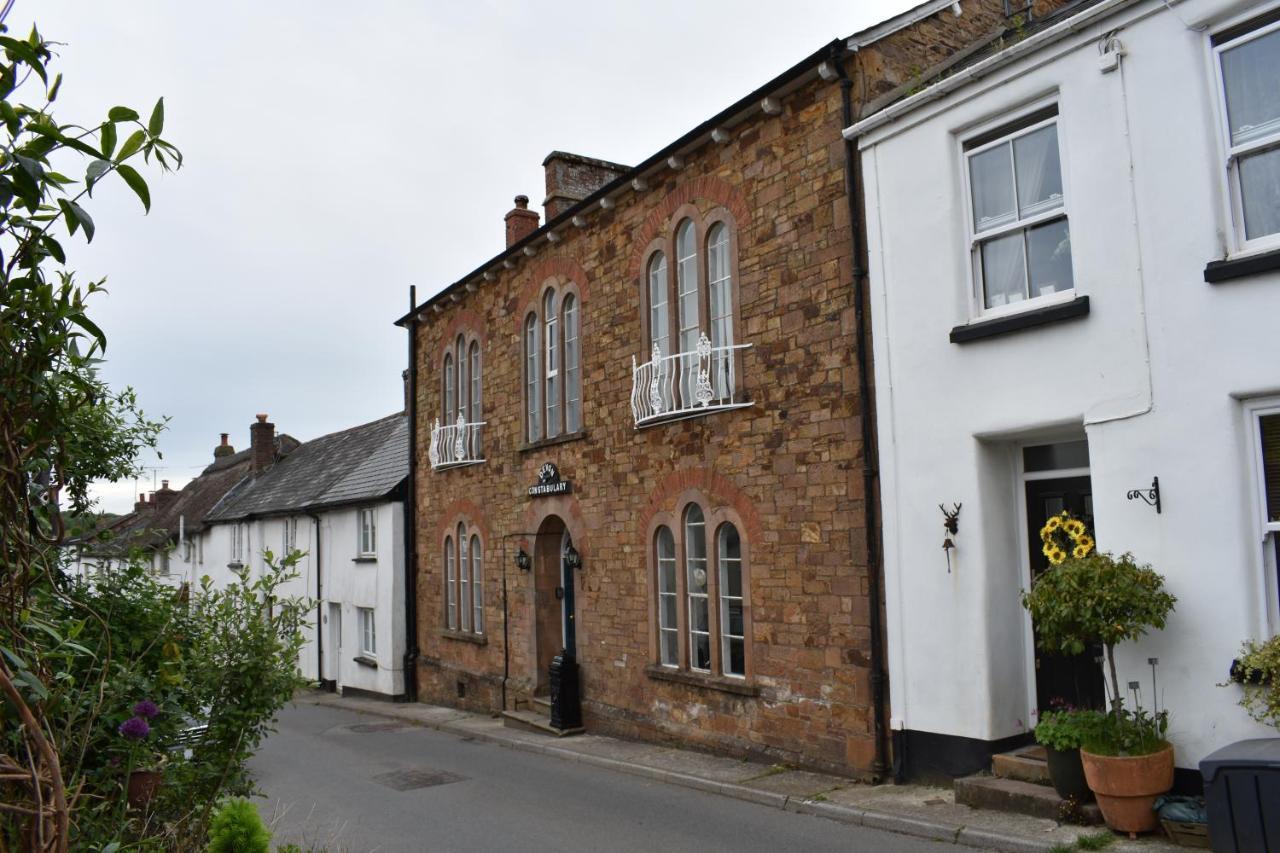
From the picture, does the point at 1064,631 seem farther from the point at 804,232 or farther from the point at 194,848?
the point at 194,848

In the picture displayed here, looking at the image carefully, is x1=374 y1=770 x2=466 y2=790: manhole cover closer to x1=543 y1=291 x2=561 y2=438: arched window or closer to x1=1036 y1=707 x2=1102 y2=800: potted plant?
x1=543 y1=291 x2=561 y2=438: arched window

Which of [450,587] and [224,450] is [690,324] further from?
[224,450]

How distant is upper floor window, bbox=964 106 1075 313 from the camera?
880 centimetres

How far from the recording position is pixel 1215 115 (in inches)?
296

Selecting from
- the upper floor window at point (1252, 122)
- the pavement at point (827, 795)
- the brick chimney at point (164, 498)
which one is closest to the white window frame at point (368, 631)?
the pavement at point (827, 795)

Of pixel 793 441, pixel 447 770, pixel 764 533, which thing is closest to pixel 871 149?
pixel 793 441

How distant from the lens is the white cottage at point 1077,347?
7297mm

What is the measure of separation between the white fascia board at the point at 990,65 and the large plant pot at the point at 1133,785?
570cm

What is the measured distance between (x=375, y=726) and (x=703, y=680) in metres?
9.32

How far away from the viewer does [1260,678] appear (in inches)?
274

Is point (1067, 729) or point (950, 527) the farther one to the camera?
point (950, 527)

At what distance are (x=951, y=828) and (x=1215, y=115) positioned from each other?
5.85 m

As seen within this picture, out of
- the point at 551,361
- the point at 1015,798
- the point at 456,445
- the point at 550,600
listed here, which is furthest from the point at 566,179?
the point at 1015,798

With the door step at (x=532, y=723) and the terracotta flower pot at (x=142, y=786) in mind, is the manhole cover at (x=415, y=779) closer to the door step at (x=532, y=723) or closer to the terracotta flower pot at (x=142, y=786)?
the door step at (x=532, y=723)
